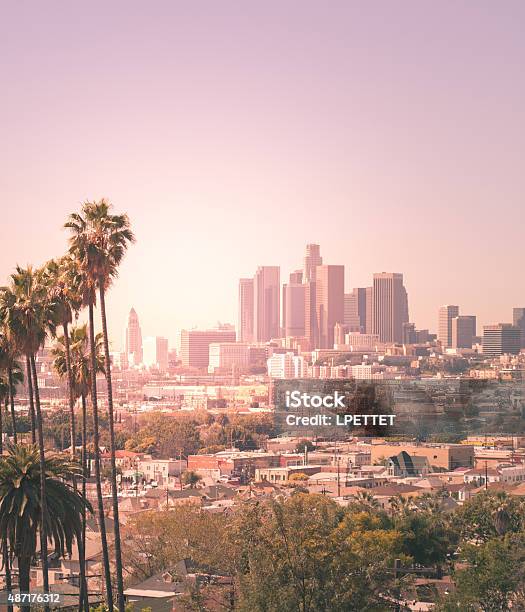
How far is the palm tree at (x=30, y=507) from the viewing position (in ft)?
93.9

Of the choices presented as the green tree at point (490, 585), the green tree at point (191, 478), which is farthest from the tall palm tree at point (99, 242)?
the green tree at point (191, 478)

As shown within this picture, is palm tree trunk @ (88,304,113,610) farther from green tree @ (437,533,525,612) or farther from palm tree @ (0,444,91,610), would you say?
green tree @ (437,533,525,612)

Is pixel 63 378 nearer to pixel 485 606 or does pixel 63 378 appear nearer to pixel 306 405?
pixel 485 606

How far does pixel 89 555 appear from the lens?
49125 millimetres

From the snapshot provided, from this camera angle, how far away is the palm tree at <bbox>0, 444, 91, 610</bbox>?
93.9ft

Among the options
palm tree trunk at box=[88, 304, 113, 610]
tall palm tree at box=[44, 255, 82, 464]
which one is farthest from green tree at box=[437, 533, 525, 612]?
tall palm tree at box=[44, 255, 82, 464]

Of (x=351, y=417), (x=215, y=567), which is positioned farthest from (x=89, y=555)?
(x=351, y=417)

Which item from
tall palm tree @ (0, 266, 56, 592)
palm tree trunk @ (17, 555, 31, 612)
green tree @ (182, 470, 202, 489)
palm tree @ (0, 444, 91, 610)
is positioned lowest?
green tree @ (182, 470, 202, 489)

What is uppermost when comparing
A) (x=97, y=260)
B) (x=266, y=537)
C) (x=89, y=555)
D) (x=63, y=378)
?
(x=97, y=260)

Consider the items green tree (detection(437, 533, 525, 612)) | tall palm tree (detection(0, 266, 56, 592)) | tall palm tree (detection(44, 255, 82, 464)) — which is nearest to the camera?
tall palm tree (detection(0, 266, 56, 592))

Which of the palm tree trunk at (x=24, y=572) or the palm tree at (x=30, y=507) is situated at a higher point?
the palm tree at (x=30, y=507)

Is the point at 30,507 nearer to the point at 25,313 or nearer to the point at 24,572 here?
the point at 24,572

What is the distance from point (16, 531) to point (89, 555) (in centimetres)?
2101

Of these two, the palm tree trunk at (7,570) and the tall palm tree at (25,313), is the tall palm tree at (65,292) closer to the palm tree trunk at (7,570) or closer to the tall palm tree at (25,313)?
the tall palm tree at (25,313)
